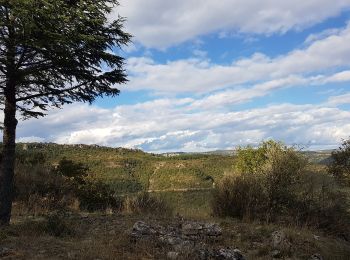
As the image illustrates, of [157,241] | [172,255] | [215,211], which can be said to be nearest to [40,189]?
[215,211]

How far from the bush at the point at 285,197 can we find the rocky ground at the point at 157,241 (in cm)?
103

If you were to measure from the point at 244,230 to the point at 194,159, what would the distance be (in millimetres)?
70317

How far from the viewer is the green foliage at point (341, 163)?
2853cm

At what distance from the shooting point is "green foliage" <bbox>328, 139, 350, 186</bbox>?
28.5 metres

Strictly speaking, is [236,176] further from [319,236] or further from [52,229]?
[52,229]

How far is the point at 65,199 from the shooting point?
19.5 m

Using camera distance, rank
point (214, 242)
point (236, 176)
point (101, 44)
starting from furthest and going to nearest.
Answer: point (236, 176) < point (101, 44) < point (214, 242)

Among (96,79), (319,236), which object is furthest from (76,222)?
(319,236)

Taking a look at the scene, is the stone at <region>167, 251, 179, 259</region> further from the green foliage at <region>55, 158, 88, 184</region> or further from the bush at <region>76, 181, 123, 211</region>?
Result: the green foliage at <region>55, 158, 88, 184</region>

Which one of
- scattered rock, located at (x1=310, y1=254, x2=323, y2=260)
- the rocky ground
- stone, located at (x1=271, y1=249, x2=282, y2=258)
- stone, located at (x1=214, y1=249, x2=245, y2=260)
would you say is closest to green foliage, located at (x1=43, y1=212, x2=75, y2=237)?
the rocky ground

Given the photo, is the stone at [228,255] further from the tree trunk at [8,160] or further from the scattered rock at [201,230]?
the tree trunk at [8,160]

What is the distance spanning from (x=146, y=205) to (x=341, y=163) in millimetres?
16517

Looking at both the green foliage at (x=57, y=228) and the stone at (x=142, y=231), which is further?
the green foliage at (x=57, y=228)

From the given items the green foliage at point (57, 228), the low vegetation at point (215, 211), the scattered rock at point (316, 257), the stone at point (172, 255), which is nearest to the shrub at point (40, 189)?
the low vegetation at point (215, 211)
